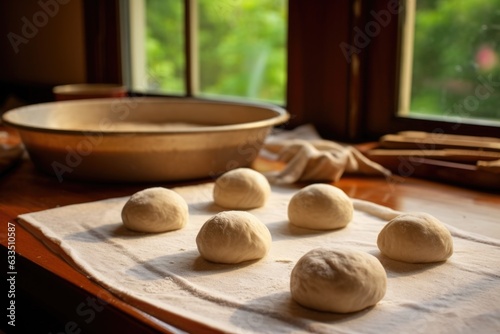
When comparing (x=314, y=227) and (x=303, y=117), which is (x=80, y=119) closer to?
(x=303, y=117)

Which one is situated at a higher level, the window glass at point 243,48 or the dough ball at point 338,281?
the window glass at point 243,48

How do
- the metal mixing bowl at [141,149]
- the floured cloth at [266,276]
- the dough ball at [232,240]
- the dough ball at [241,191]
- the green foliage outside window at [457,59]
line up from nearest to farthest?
the floured cloth at [266,276], the dough ball at [232,240], the dough ball at [241,191], the metal mixing bowl at [141,149], the green foliage outside window at [457,59]

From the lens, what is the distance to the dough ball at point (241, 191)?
123cm

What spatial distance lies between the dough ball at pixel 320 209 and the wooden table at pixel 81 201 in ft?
0.73

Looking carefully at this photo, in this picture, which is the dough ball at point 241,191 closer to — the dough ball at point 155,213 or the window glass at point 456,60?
the dough ball at point 155,213

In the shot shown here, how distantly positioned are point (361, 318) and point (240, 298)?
0.17 metres

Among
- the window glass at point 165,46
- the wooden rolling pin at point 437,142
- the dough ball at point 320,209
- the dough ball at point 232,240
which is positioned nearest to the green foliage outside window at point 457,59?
the wooden rolling pin at point 437,142

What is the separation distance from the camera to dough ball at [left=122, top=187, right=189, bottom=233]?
107 centimetres

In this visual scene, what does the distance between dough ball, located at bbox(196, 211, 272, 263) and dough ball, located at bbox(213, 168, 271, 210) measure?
0.86ft

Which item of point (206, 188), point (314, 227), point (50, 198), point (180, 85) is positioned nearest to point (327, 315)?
point (314, 227)

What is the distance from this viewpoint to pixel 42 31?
3.61 m

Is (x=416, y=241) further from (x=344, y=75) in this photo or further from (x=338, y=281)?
(x=344, y=75)

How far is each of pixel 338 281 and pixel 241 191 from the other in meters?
0.50

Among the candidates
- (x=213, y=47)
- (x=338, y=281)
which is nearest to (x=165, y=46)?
(x=213, y=47)
